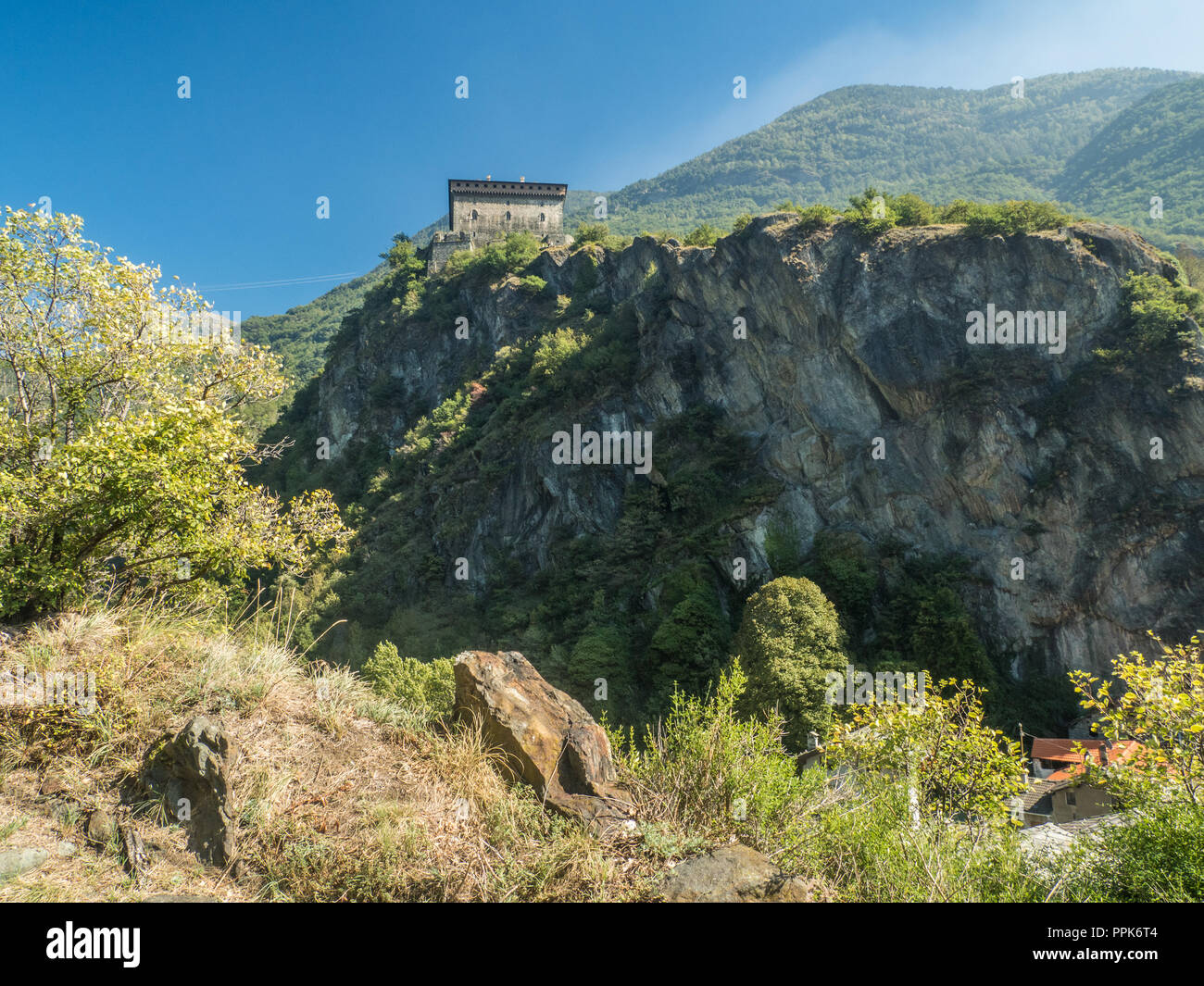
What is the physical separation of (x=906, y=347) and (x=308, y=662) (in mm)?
Answer: 29499

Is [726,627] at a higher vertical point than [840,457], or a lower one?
lower

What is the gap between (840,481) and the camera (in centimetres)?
3061

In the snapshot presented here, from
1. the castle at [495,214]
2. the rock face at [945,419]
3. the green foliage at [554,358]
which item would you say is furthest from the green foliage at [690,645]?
the castle at [495,214]

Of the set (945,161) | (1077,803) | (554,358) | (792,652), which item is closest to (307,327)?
(554,358)

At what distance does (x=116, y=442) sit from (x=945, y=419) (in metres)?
29.6

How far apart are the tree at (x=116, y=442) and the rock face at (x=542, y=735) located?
3.46 metres

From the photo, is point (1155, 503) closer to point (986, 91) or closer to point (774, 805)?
point (774, 805)

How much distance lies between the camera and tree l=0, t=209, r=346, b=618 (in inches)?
232

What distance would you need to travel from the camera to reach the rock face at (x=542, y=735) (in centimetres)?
443

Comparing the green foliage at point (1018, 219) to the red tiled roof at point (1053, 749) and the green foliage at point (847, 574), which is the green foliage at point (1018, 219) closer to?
the green foliage at point (847, 574)

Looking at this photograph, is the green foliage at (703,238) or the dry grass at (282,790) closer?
the dry grass at (282,790)

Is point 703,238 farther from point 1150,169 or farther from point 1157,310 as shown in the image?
point 1150,169

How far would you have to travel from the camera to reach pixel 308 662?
5.97 metres
